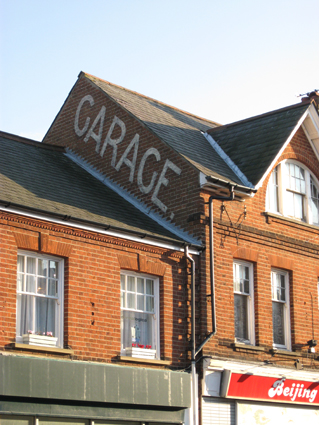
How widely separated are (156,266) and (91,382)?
3419 mm

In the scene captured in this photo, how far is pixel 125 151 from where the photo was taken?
Answer: 2023cm

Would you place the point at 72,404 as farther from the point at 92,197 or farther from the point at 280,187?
the point at 280,187

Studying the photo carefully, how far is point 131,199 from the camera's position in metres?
19.7

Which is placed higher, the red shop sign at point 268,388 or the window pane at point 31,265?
the window pane at point 31,265

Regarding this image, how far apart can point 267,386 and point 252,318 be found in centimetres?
170

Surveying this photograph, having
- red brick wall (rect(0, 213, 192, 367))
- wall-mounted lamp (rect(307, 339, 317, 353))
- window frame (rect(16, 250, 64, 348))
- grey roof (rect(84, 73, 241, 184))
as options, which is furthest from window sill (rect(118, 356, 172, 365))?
wall-mounted lamp (rect(307, 339, 317, 353))

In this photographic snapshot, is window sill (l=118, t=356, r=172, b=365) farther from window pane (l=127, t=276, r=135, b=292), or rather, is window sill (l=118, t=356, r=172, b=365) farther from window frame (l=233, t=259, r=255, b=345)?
window frame (l=233, t=259, r=255, b=345)

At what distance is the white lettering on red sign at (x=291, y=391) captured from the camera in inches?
713

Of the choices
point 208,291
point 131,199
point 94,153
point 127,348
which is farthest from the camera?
point 94,153

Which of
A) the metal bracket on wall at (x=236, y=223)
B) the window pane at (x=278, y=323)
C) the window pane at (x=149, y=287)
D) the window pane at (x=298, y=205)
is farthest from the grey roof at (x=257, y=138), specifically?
the window pane at (x=149, y=287)

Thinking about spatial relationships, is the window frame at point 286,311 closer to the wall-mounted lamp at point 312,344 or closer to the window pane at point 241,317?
the wall-mounted lamp at point 312,344

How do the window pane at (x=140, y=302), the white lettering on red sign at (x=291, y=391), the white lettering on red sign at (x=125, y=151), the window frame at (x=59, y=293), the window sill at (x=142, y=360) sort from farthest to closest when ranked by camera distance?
the white lettering on red sign at (x=125, y=151), the white lettering on red sign at (x=291, y=391), the window pane at (x=140, y=302), the window sill at (x=142, y=360), the window frame at (x=59, y=293)

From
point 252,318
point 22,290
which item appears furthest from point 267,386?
point 22,290

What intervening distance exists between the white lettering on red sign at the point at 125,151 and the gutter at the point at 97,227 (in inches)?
66.5
